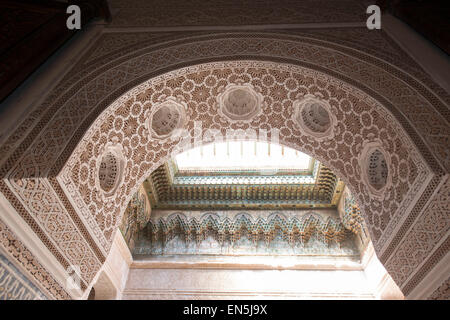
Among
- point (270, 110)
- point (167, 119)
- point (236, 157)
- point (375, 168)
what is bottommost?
point (375, 168)

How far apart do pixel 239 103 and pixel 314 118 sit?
0.70 m

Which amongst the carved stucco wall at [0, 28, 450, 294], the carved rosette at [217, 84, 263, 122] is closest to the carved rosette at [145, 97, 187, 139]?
the carved stucco wall at [0, 28, 450, 294]

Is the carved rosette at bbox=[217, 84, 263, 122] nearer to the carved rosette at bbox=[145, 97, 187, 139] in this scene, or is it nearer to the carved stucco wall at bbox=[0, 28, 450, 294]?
the carved stucco wall at bbox=[0, 28, 450, 294]

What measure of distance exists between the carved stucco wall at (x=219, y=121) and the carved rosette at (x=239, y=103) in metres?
0.08

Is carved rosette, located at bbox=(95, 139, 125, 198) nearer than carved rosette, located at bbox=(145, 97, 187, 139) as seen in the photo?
Yes

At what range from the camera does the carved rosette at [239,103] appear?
2934 mm

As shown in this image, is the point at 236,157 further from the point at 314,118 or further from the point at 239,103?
the point at 314,118

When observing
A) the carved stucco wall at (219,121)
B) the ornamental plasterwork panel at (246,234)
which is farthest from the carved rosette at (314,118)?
the ornamental plasterwork panel at (246,234)

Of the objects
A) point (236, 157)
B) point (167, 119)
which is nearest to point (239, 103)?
point (167, 119)

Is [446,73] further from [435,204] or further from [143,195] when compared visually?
[143,195]

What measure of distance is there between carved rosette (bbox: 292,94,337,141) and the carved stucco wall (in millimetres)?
72

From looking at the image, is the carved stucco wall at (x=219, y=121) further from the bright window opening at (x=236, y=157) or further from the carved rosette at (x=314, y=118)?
the bright window opening at (x=236, y=157)

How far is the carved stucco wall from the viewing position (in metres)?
1.92

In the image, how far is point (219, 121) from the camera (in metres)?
3.03
